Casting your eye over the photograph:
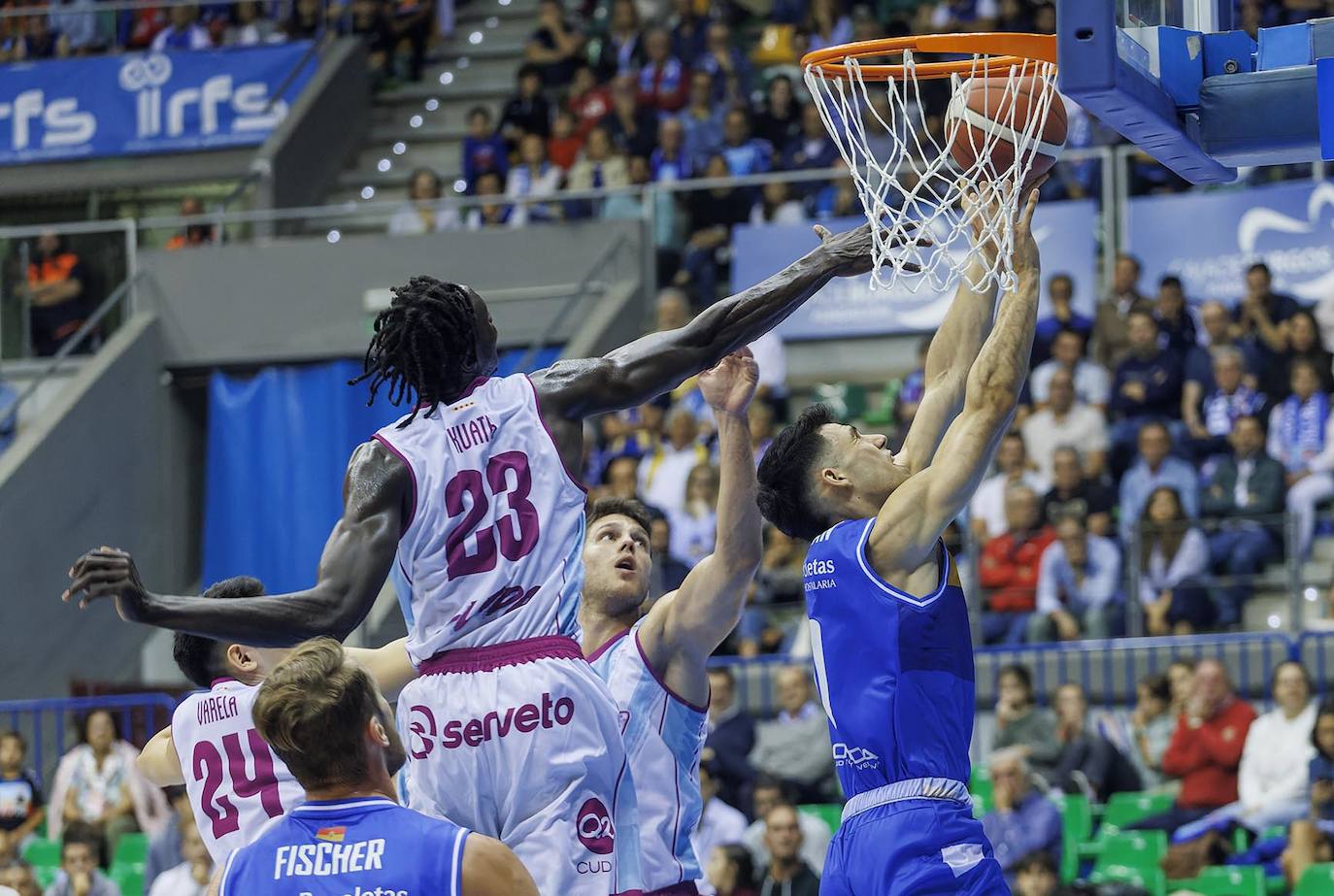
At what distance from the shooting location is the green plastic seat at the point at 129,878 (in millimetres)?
12344

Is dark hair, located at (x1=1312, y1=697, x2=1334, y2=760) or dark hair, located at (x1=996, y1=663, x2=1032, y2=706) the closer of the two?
dark hair, located at (x1=1312, y1=697, x2=1334, y2=760)

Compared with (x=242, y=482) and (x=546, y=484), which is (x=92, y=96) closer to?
(x=242, y=482)

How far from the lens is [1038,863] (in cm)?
1025

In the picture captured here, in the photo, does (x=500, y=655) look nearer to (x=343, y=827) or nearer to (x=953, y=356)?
(x=343, y=827)

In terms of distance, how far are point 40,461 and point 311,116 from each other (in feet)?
15.4

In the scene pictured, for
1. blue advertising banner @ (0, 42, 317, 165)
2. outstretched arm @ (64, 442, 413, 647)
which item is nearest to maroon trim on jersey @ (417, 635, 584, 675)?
outstretched arm @ (64, 442, 413, 647)

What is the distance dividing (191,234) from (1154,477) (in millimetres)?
9688

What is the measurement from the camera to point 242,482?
17.8 m

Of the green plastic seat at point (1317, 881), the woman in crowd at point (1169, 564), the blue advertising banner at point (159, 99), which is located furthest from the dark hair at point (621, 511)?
the blue advertising banner at point (159, 99)

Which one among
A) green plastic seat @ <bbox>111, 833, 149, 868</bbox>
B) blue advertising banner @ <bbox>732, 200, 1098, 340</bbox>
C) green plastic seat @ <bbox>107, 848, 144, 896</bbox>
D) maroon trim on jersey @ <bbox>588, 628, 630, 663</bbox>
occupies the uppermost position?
Answer: maroon trim on jersey @ <bbox>588, 628, 630, 663</bbox>

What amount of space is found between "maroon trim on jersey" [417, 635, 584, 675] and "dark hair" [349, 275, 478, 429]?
614 millimetres

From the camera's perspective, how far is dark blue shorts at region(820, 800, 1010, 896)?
561 centimetres

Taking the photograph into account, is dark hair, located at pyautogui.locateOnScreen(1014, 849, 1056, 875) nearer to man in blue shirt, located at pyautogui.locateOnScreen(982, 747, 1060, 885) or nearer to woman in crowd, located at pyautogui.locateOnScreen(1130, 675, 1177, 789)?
man in blue shirt, located at pyautogui.locateOnScreen(982, 747, 1060, 885)

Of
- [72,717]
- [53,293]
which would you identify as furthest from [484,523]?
[53,293]
